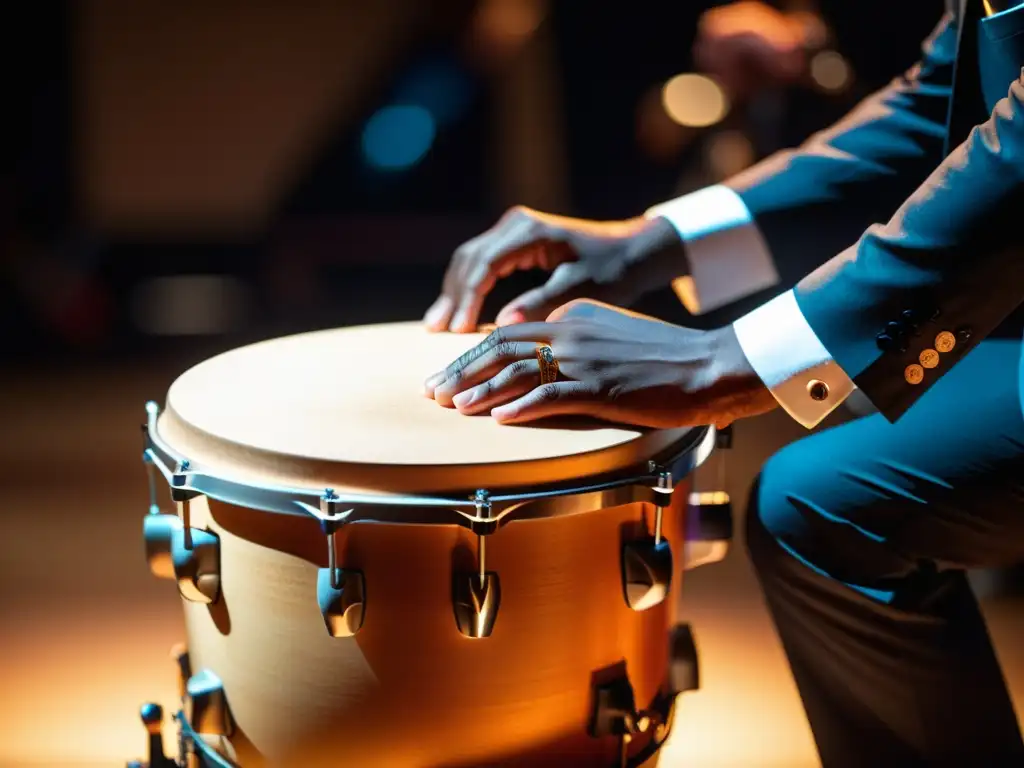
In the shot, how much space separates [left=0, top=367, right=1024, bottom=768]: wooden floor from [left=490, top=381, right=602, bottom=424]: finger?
0.74 m

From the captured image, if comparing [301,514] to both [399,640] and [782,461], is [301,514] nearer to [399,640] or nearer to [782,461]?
[399,640]

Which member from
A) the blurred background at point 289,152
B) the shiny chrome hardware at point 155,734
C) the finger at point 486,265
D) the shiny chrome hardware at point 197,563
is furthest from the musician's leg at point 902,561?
the blurred background at point 289,152

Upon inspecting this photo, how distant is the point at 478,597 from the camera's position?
82 cm

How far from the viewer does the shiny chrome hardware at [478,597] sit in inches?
32.2

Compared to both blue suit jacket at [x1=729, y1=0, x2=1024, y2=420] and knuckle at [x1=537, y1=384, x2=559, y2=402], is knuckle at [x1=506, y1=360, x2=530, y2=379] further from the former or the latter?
blue suit jacket at [x1=729, y1=0, x2=1024, y2=420]

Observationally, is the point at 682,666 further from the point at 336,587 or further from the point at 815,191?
the point at 815,191

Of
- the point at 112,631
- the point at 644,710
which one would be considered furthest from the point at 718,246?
the point at 112,631

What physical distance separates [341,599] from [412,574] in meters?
0.06

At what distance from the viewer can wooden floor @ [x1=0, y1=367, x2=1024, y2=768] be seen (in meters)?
1.45

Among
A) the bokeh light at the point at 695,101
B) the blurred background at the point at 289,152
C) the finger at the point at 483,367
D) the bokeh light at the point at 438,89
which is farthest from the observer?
the bokeh light at the point at 438,89

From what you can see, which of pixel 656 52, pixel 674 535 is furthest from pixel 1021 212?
pixel 656 52

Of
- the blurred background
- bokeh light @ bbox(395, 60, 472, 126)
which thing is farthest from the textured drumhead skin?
bokeh light @ bbox(395, 60, 472, 126)

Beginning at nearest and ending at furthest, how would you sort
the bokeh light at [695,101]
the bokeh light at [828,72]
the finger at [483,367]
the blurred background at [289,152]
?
the finger at [483,367] < the bokeh light at [828,72] < the bokeh light at [695,101] < the blurred background at [289,152]

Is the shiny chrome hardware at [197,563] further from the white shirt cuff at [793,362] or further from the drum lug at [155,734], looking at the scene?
the white shirt cuff at [793,362]
